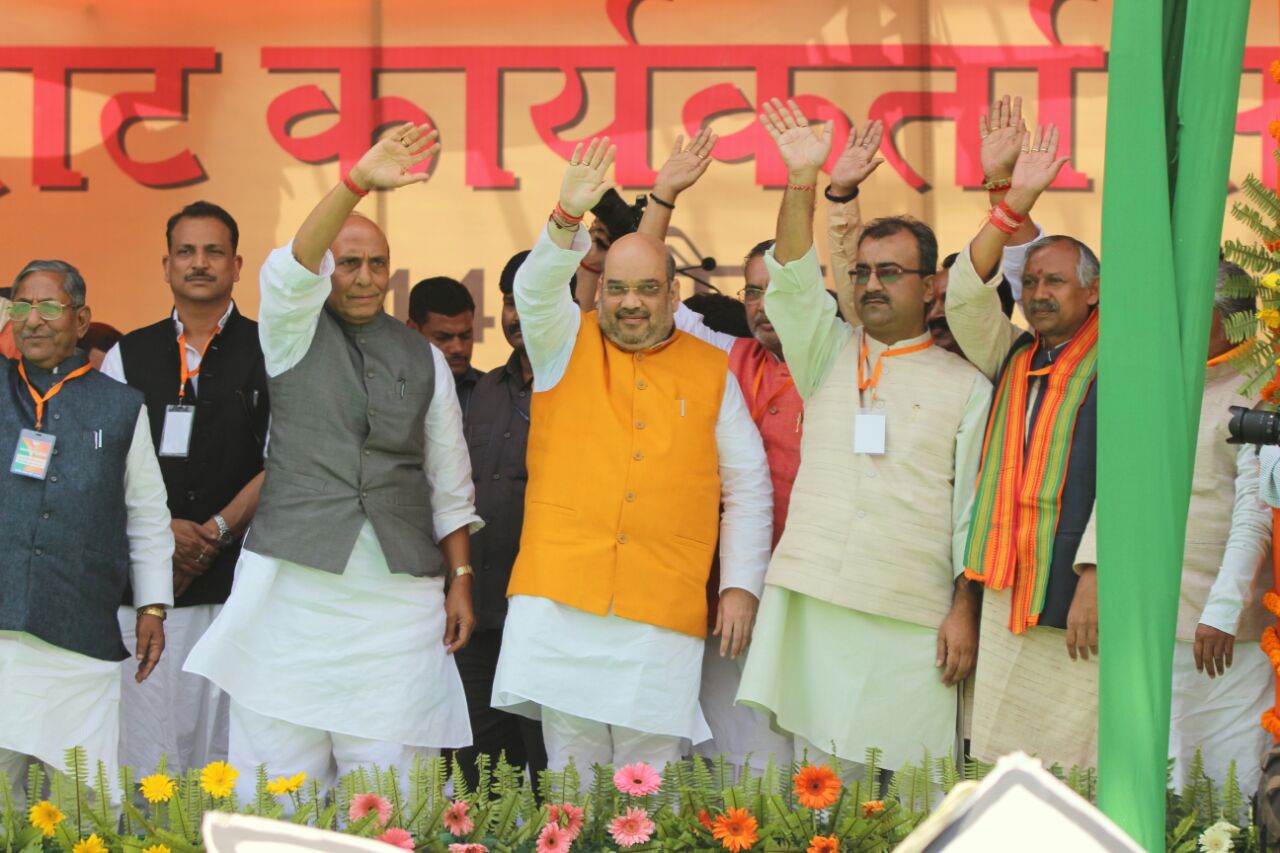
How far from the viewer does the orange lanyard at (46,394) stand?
12.7ft

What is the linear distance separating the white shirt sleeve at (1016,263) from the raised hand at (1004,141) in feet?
0.72

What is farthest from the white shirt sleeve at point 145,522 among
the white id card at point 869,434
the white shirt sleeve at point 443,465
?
the white id card at point 869,434

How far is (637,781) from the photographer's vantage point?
11.6 feet

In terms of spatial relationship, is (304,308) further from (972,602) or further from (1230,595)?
(1230,595)

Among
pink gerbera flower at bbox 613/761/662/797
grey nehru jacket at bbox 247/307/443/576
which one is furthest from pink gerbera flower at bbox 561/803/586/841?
grey nehru jacket at bbox 247/307/443/576

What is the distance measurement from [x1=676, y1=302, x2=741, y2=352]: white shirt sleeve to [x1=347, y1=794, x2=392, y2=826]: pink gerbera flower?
1790 millimetres

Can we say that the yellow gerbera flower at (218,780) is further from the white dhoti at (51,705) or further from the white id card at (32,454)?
the white id card at (32,454)

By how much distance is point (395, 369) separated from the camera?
13.3 feet

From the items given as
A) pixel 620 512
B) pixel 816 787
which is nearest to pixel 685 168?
pixel 620 512

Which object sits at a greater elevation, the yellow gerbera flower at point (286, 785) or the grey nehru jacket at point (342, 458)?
the grey nehru jacket at point (342, 458)

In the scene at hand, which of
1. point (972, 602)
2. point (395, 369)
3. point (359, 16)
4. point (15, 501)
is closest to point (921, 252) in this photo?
point (972, 602)

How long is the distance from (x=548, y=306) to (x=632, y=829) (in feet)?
4.30

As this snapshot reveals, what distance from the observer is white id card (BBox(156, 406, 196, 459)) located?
14.4ft

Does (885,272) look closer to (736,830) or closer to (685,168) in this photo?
(685,168)
